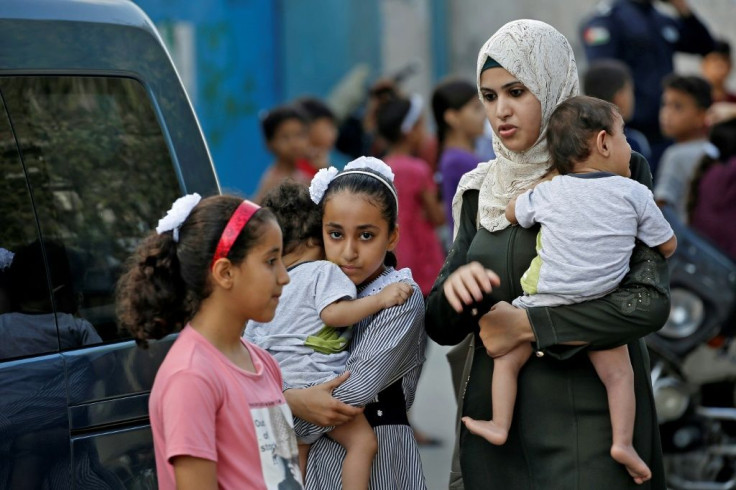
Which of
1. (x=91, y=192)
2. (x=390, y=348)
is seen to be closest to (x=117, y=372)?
(x=91, y=192)

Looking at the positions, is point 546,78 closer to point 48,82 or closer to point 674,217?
point 48,82

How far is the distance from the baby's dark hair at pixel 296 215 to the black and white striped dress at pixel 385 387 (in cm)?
21

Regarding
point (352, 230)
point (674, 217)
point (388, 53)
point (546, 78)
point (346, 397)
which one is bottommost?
point (388, 53)

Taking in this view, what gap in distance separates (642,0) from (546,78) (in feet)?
16.7

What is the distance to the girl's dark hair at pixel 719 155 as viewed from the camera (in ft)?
20.7

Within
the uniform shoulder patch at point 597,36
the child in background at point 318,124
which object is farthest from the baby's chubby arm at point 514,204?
the uniform shoulder patch at point 597,36

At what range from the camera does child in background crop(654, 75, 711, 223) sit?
6.46 metres

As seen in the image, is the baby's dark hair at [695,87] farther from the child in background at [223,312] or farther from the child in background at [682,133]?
the child in background at [223,312]

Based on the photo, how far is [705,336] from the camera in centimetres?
555

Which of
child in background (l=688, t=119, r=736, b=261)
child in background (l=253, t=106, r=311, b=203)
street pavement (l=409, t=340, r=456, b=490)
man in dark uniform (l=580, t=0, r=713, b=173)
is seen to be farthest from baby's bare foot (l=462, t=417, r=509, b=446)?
man in dark uniform (l=580, t=0, r=713, b=173)

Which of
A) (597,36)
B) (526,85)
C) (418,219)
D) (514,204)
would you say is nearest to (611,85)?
(418,219)

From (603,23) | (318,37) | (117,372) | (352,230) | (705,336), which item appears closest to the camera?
(117,372)

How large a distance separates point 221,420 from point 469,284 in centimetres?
71

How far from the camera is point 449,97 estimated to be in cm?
668
